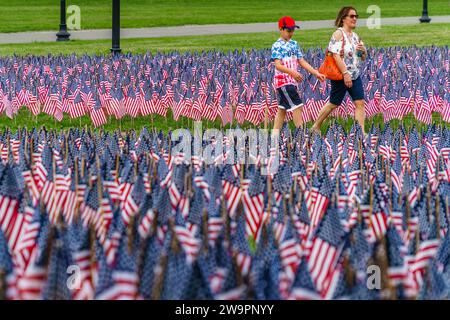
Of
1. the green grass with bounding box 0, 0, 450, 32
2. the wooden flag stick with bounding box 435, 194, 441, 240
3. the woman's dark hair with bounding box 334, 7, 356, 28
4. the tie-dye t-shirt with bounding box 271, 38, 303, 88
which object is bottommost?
the wooden flag stick with bounding box 435, 194, 441, 240

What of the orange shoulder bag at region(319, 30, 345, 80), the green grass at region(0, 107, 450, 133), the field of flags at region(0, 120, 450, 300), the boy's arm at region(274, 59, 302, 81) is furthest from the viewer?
the green grass at region(0, 107, 450, 133)

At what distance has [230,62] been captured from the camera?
1888 cm

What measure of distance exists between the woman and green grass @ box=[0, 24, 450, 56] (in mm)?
14817

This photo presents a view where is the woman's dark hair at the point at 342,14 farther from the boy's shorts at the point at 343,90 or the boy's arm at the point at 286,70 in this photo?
the boy's arm at the point at 286,70

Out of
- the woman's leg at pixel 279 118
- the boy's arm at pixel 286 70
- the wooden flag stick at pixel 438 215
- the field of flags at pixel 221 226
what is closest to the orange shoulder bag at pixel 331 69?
the boy's arm at pixel 286 70

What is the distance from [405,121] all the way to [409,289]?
31.6ft

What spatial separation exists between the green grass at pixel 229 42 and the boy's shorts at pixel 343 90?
582 inches

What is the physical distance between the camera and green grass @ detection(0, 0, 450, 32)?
133ft

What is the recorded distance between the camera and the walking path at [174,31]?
33.0m

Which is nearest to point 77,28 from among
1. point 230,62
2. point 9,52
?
point 9,52

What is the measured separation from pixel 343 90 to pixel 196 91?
144 inches

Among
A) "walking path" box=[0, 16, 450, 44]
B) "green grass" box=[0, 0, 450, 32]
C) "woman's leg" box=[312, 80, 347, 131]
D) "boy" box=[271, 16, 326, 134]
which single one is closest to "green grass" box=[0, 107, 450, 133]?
"woman's leg" box=[312, 80, 347, 131]

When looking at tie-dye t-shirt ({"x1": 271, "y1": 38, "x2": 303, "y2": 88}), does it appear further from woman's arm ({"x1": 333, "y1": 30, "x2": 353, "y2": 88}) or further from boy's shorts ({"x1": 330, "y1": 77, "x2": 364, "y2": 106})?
boy's shorts ({"x1": 330, "y1": 77, "x2": 364, "y2": 106})

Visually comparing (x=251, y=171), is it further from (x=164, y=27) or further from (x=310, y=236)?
(x=164, y=27)
